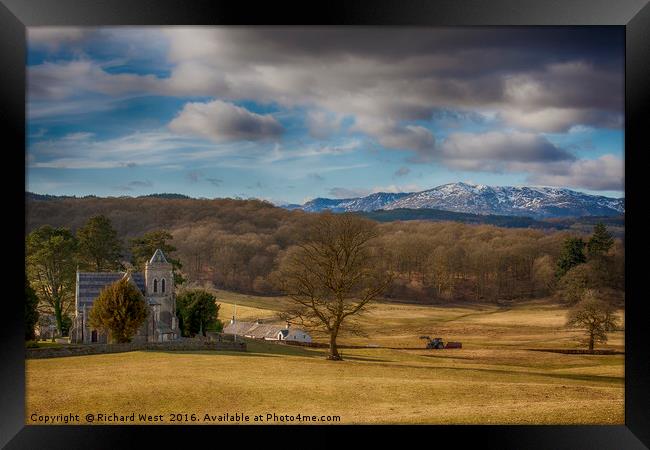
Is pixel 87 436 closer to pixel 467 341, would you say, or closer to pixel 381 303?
pixel 381 303

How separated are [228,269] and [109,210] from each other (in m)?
2.47

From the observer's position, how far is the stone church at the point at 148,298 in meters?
11.0

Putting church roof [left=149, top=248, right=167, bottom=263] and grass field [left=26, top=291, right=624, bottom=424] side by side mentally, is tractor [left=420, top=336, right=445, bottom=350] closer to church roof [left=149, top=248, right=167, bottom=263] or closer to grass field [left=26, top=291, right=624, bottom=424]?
grass field [left=26, top=291, right=624, bottom=424]

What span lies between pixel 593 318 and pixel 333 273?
4.70 meters

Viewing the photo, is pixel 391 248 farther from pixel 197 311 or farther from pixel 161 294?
pixel 161 294

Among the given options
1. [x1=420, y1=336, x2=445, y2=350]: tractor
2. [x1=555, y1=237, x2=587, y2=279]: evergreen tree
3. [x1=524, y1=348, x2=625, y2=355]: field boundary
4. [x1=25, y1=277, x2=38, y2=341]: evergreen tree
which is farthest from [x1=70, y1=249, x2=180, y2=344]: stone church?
[x1=555, y1=237, x2=587, y2=279]: evergreen tree

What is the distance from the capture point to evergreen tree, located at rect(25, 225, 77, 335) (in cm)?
1046

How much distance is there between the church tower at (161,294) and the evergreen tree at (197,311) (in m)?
0.23

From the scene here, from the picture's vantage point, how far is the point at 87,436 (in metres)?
7.92

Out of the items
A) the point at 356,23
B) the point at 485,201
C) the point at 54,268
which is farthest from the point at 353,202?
the point at 54,268

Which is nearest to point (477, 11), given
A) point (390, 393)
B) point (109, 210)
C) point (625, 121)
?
point (625, 121)

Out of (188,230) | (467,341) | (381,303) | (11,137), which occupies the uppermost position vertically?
(11,137)

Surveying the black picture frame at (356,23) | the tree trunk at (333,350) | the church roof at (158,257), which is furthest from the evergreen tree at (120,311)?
the tree trunk at (333,350)

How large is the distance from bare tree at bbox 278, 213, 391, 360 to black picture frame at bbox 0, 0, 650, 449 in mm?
3126
